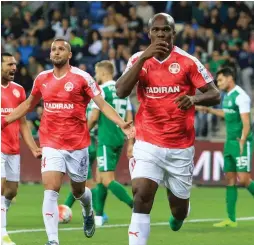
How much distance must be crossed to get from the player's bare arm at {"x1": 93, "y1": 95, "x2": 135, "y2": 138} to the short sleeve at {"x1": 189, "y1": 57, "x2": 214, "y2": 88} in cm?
80

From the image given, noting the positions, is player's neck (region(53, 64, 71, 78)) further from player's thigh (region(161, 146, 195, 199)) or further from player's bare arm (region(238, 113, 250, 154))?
player's bare arm (region(238, 113, 250, 154))

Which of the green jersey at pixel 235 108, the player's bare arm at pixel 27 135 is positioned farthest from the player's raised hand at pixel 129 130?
the green jersey at pixel 235 108

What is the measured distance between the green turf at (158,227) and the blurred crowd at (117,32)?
5.57 meters

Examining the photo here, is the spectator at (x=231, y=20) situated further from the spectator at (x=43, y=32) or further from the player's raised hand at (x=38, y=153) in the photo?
the player's raised hand at (x=38, y=153)

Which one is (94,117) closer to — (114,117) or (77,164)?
(77,164)

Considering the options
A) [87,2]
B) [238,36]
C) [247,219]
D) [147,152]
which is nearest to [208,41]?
[238,36]

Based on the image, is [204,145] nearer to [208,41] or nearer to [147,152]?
[208,41]

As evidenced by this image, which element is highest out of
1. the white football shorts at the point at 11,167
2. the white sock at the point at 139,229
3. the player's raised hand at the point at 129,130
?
the player's raised hand at the point at 129,130

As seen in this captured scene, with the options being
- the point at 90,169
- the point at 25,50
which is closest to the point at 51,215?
the point at 90,169

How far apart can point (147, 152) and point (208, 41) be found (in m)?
16.1

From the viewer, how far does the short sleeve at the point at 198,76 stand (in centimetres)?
901

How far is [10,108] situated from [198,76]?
11.1ft

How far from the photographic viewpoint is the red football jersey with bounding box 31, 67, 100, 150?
10.8 metres

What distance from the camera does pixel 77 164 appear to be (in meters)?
10.9
